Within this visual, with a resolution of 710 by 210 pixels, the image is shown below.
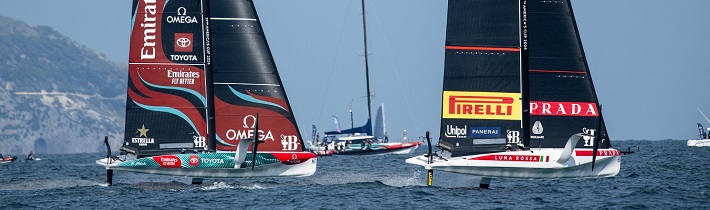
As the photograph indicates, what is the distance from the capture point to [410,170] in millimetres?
61156

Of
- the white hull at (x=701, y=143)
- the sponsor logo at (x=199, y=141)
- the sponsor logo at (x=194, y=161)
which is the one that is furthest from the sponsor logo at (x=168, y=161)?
the white hull at (x=701, y=143)

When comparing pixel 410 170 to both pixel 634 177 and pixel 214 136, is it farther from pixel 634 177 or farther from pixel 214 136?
pixel 214 136

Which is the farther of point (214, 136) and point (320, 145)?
point (320, 145)

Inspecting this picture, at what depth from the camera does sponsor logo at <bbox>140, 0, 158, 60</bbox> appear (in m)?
44.7

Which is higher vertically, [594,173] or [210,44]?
[210,44]

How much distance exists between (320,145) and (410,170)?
4633 centimetres

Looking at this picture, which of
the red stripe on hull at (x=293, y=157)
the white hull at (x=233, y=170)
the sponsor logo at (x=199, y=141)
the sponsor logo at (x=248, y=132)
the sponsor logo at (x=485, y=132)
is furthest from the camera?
the sponsor logo at (x=199, y=141)

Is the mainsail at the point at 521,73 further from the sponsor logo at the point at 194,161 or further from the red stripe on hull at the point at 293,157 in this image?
the sponsor logo at the point at 194,161

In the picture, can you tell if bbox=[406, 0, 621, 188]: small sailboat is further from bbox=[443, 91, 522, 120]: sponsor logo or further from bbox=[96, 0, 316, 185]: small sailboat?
bbox=[96, 0, 316, 185]: small sailboat

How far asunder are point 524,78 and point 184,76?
11534mm

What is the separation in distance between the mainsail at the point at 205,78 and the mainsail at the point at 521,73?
676 cm

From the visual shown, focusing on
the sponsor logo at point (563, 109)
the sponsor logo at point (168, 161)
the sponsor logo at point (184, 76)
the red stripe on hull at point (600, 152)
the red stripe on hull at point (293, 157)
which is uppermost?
the sponsor logo at point (184, 76)

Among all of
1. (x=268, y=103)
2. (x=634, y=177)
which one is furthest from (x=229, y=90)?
(x=634, y=177)

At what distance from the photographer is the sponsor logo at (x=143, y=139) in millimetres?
45000
